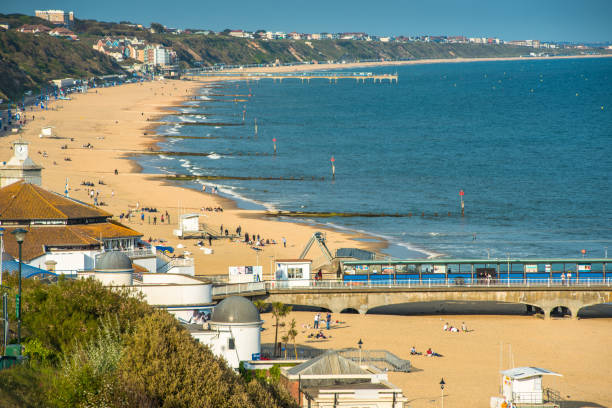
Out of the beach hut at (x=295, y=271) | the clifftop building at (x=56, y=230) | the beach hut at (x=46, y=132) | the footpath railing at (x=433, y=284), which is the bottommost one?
the footpath railing at (x=433, y=284)

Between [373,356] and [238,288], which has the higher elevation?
[238,288]

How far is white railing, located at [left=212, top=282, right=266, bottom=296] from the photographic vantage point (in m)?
44.9

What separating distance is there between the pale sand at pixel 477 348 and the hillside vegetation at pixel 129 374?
12.8m

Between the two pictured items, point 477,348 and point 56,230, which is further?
point 56,230

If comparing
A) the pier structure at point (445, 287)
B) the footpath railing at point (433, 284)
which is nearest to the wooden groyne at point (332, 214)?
the pier structure at point (445, 287)

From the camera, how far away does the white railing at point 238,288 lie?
44.9 meters

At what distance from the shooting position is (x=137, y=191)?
8806cm

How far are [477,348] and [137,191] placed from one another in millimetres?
51422

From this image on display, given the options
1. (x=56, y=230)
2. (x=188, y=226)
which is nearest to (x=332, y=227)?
(x=188, y=226)

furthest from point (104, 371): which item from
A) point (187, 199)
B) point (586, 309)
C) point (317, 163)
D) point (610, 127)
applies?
point (610, 127)

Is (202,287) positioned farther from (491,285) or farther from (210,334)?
(491,285)

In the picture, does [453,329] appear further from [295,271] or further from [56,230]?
[56,230]

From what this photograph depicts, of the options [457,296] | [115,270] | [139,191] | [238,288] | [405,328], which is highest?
[139,191]

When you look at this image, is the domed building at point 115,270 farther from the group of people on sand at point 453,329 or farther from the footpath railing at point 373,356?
the group of people on sand at point 453,329
